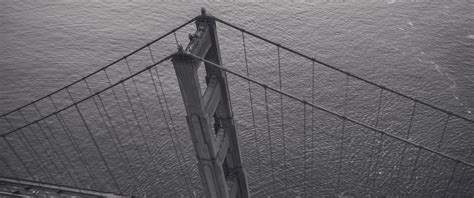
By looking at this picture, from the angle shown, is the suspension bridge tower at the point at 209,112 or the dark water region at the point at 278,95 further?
the dark water region at the point at 278,95

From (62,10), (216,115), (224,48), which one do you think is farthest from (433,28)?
(62,10)

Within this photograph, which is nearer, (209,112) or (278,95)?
(209,112)

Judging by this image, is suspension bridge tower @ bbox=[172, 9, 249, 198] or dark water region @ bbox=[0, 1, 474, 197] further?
dark water region @ bbox=[0, 1, 474, 197]

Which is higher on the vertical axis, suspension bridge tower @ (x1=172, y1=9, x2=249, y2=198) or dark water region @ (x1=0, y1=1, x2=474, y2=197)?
suspension bridge tower @ (x1=172, y1=9, x2=249, y2=198)

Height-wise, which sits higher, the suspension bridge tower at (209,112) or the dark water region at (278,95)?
the suspension bridge tower at (209,112)

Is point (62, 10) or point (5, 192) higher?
point (62, 10)

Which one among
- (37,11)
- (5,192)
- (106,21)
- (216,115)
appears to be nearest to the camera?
(216,115)

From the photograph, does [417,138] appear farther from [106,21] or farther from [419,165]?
[106,21]

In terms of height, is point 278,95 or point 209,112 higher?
point 209,112
